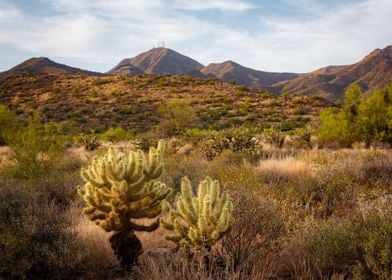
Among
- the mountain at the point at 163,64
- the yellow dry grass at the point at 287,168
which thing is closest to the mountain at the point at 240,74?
the mountain at the point at 163,64

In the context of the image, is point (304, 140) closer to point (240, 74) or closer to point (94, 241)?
point (94, 241)

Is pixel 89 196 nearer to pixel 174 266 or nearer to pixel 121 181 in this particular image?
pixel 121 181

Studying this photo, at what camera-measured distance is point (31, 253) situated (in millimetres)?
4684

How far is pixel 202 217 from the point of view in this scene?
4648 millimetres

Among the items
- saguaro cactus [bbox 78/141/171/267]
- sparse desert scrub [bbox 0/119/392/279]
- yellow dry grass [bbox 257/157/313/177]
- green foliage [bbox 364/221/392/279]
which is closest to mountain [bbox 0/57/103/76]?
yellow dry grass [bbox 257/157/313/177]

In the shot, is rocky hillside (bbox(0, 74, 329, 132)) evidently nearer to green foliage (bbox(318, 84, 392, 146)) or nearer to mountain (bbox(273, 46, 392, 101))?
green foliage (bbox(318, 84, 392, 146))

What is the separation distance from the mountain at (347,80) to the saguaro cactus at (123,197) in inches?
4823

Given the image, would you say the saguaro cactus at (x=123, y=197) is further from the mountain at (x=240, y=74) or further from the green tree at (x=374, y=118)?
the mountain at (x=240, y=74)

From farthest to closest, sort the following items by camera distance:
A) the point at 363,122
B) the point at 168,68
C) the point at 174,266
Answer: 1. the point at 168,68
2. the point at 363,122
3. the point at 174,266

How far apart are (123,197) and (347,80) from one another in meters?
153

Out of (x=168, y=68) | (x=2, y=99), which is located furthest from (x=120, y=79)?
(x=168, y=68)

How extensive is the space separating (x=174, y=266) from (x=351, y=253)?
2008mm

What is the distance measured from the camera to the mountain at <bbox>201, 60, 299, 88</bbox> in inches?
6719

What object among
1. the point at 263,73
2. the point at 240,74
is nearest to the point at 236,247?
the point at 240,74
